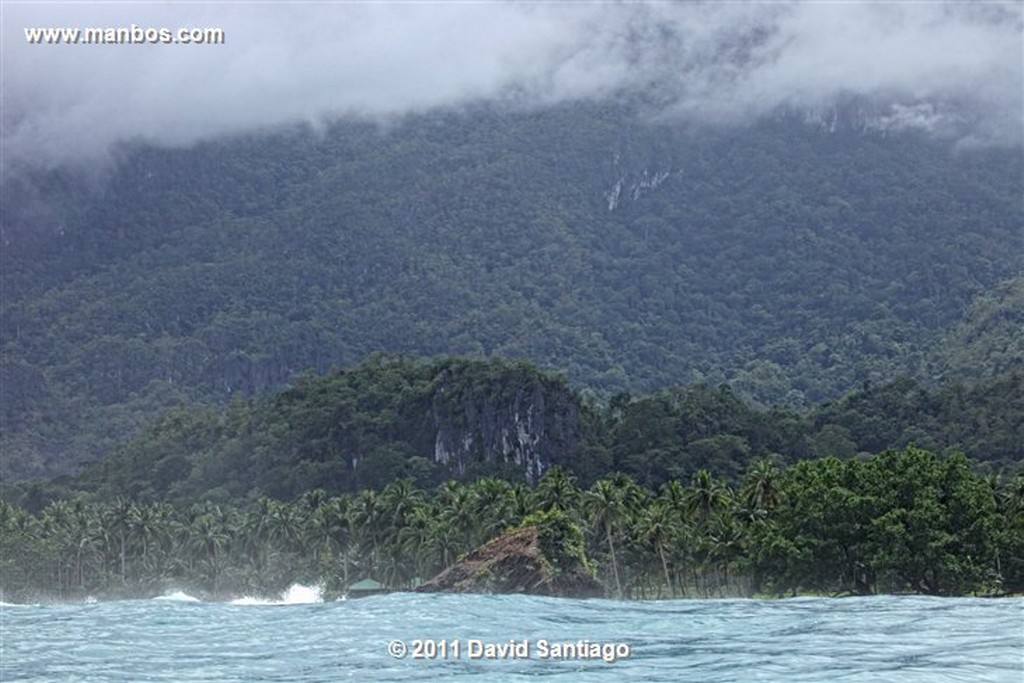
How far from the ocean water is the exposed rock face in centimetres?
1835

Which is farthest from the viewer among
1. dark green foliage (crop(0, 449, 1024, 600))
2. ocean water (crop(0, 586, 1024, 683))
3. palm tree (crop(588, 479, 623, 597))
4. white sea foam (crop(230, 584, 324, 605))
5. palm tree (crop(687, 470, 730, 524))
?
white sea foam (crop(230, 584, 324, 605))

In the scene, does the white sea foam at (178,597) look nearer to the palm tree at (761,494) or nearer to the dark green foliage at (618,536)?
the dark green foliage at (618,536)

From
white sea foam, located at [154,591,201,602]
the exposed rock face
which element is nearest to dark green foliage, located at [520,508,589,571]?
the exposed rock face

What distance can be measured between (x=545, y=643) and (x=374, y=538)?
103546 millimetres

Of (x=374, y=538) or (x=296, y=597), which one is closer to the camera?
(x=296, y=597)

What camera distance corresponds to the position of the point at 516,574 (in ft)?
440

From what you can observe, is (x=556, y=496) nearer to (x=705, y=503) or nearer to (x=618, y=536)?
(x=618, y=536)

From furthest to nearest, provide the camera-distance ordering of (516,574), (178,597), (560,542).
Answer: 1. (178,597)
2. (560,542)
3. (516,574)

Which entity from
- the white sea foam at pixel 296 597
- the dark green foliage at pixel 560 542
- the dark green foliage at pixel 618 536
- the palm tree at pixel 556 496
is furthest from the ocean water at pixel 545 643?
the white sea foam at pixel 296 597

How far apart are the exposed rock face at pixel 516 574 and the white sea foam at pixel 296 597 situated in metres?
30.9

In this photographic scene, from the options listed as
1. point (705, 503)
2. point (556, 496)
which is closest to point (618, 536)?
point (556, 496)

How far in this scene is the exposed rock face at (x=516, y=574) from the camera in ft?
437

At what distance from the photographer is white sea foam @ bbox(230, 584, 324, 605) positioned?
167000 mm

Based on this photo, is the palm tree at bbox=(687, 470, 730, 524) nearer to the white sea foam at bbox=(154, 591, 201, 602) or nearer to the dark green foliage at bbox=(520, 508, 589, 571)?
the dark green foliage at bbox=(520, 508, 589, 571)
